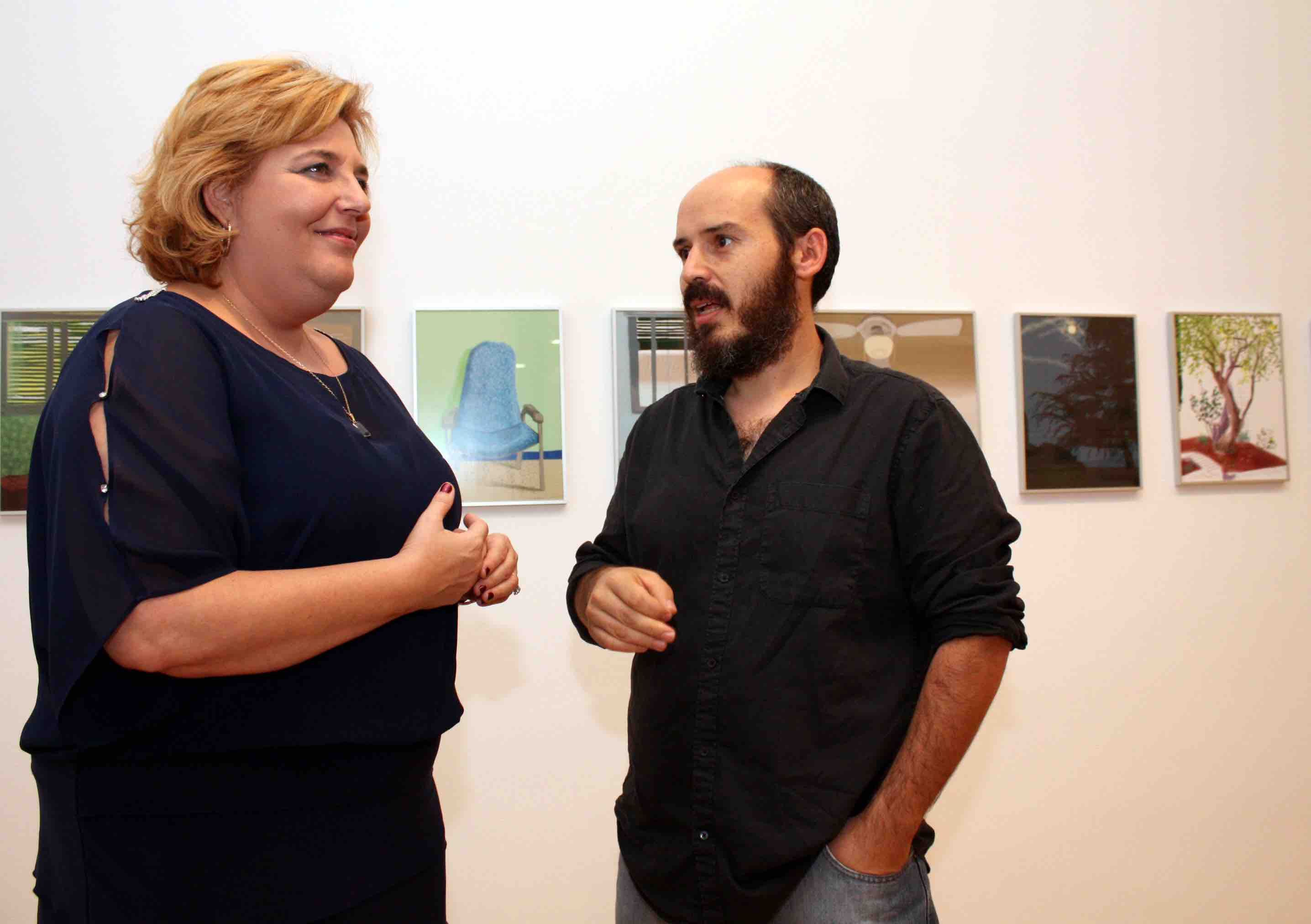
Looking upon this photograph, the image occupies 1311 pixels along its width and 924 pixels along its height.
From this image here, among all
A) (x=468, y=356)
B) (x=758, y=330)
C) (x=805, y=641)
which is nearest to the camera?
(x=805, y=641)

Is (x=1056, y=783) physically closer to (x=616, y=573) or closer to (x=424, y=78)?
(x=616, y=573)

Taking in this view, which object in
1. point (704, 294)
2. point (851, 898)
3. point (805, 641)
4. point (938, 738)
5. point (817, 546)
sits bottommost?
point (851, 898)

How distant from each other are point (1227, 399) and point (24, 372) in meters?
3.74

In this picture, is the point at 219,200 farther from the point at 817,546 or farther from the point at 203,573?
the point at 817,546

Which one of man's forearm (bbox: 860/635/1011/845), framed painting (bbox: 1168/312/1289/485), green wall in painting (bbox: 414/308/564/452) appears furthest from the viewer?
framed painting (bbox: 1168/312/1289/485)

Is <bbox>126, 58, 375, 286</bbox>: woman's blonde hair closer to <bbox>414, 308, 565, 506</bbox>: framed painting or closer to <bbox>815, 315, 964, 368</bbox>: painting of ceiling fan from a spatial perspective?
<bbox>414, 308, 565, 506</bbox>: framed painting

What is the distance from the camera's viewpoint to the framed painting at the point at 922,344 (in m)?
3.18

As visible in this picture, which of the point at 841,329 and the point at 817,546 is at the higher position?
the point at 841,329

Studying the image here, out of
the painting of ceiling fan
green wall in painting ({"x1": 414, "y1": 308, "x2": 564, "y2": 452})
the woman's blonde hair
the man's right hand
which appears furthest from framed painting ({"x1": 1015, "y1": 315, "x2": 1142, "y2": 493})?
the woman's blonde hair

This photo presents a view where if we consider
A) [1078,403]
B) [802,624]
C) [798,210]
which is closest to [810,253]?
[798,210]

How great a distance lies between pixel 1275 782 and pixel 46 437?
376cm

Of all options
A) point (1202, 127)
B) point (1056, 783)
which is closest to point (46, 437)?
point (1056, 783)

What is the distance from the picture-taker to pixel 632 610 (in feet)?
5.67

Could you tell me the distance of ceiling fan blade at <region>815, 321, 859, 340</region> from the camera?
3170 millimetres
